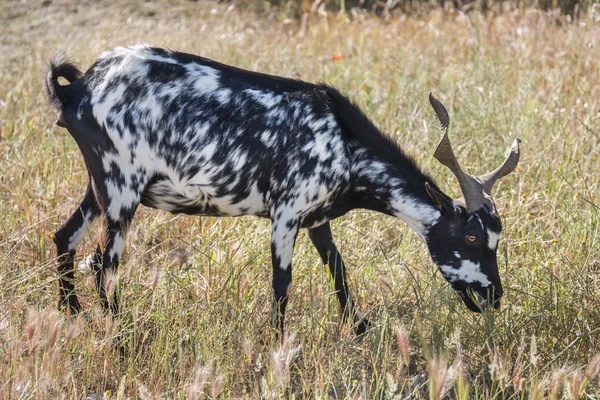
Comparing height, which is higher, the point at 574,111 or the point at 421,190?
the point at 421,190

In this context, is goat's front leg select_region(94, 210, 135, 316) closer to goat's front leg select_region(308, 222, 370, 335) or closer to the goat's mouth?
goat's front leg select_region(308, 222, 370, 335)

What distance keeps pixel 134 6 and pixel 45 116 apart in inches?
172

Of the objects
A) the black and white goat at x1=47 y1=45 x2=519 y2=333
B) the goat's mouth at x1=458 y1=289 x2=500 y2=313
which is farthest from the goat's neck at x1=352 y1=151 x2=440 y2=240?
the goat's mouth at x1=458 y1=289 x2=500 y2=313

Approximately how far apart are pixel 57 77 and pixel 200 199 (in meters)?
1.05

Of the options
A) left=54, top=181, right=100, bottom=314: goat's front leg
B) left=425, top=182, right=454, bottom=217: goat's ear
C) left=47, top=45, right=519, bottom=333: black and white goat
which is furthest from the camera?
left=54, top=181, right=100, bottom=314: goat's front leg

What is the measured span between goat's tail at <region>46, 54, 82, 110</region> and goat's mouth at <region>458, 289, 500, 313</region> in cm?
240

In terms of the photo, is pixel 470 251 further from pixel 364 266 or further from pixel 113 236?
pixel 113 236

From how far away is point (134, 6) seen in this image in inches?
457

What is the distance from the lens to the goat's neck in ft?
16.0

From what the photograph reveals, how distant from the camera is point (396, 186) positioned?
4898 millimetres

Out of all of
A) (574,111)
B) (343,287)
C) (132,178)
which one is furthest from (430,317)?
(574,111)

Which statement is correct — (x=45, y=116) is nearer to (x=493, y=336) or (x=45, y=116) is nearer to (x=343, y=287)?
(x=343, y=287)

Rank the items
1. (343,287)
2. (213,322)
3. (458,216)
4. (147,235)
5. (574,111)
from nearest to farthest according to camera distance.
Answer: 1. (213,322)
2. (458,216)
3. (343,287)
4. (147,235)
5. (574,111)

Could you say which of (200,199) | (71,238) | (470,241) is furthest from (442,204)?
(71,238)
